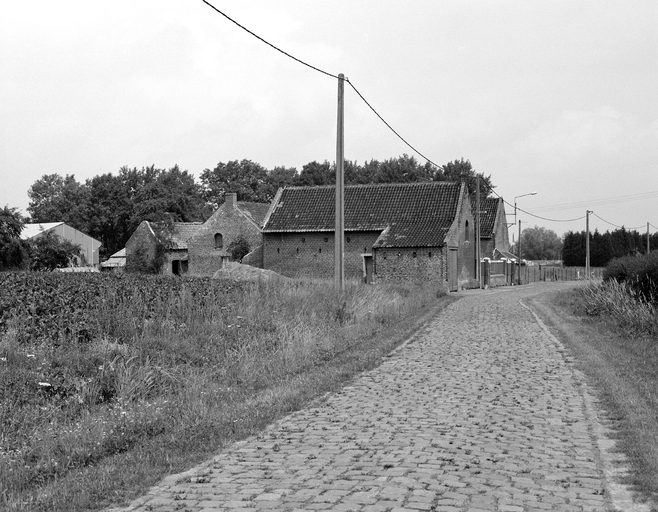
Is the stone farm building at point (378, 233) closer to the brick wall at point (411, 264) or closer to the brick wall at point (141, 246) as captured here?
the brick wall at point (411, 264)

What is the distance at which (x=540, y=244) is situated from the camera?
166 metres

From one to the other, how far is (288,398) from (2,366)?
4.00 metres

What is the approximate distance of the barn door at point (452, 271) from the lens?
160ft

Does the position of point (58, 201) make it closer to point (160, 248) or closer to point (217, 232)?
point (160, 248)

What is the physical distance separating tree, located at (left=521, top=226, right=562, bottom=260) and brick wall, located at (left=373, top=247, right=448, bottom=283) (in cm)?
11561

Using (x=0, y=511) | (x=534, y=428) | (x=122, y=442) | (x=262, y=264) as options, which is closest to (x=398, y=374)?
(x=534, y=428)

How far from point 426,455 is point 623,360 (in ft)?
28.0

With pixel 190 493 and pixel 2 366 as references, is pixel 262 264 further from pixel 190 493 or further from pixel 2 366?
pixel 190 493

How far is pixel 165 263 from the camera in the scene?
64.4 meters

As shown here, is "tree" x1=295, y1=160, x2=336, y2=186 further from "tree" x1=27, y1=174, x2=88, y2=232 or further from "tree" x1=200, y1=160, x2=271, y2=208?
"tree" x1=27, y1=174, x2=88, y2=232

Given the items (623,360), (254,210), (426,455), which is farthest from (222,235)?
(426,455)

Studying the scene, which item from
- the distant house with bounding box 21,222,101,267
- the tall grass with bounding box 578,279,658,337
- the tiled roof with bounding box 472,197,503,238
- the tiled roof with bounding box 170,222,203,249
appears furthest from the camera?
the distant house with bounding box 21,222,101,267

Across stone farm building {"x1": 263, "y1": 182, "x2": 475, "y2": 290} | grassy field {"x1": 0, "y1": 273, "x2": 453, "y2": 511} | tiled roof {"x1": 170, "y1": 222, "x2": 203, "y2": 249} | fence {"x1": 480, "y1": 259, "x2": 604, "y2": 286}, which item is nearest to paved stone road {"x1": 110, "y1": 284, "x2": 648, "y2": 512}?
grassy field {"x1": 0, "y1": 273, "x2": 453, "y2": 511}

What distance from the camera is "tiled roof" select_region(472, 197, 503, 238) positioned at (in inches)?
2808
